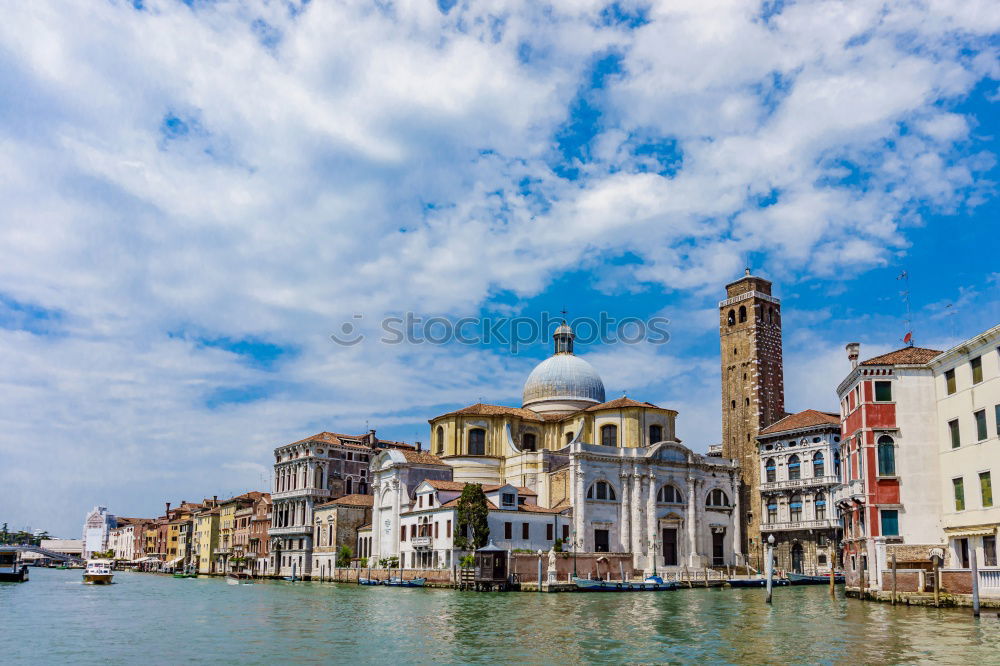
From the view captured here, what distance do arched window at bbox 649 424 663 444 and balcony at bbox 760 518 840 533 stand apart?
31.5ft

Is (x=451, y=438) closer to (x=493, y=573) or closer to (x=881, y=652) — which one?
(x=493, y=573)

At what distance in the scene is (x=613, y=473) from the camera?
5741cm

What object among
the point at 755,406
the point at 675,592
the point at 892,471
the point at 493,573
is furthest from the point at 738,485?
the point at 892,471

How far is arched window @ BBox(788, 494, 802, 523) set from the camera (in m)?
59.7

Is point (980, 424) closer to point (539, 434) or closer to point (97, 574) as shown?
point (539, 434)

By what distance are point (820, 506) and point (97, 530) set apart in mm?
151839

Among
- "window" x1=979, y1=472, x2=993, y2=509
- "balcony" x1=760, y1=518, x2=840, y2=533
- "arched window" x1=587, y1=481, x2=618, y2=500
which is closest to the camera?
"window" x1=979, y1=472, x2=993, y2=509

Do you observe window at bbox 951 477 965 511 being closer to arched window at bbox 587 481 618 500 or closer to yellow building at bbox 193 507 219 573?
arched window at bbox 587 481 618 500

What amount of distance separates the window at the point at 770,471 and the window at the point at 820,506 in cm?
364

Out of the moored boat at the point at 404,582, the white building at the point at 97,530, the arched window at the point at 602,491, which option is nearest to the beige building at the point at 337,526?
the moored boat at the point at 404,582

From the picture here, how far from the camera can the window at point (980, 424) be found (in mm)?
28409

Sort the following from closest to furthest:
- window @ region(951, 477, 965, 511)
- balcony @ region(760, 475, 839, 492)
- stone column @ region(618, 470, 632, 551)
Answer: window @ region(951, 477, 965, 511), stone column @ region(618, 470, 632, 551), balcony @ region(760, 475, 839, 492)

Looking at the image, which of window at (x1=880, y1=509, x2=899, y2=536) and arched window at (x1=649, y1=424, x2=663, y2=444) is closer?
window at (x1=880, y1=509, x2=899, y2=536)

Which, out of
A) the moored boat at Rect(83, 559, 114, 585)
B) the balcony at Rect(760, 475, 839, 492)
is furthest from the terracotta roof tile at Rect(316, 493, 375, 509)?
the balcony at Rect(760, 475, 839, 492)
